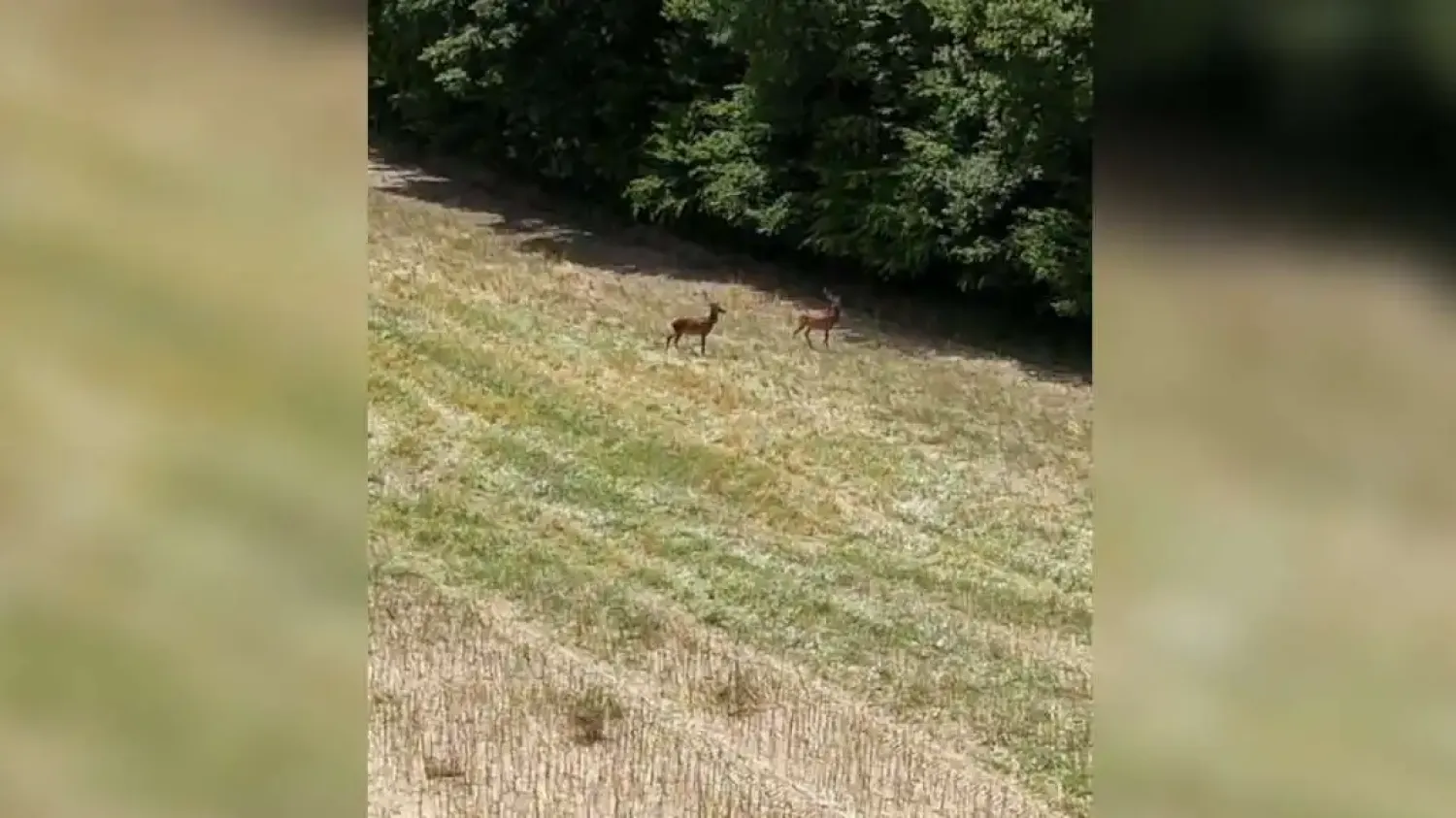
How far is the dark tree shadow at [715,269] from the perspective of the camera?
8.12 metres

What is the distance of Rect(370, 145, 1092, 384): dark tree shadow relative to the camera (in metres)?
8.12

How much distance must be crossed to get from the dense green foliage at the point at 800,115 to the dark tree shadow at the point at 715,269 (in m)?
0.15

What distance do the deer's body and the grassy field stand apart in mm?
143
